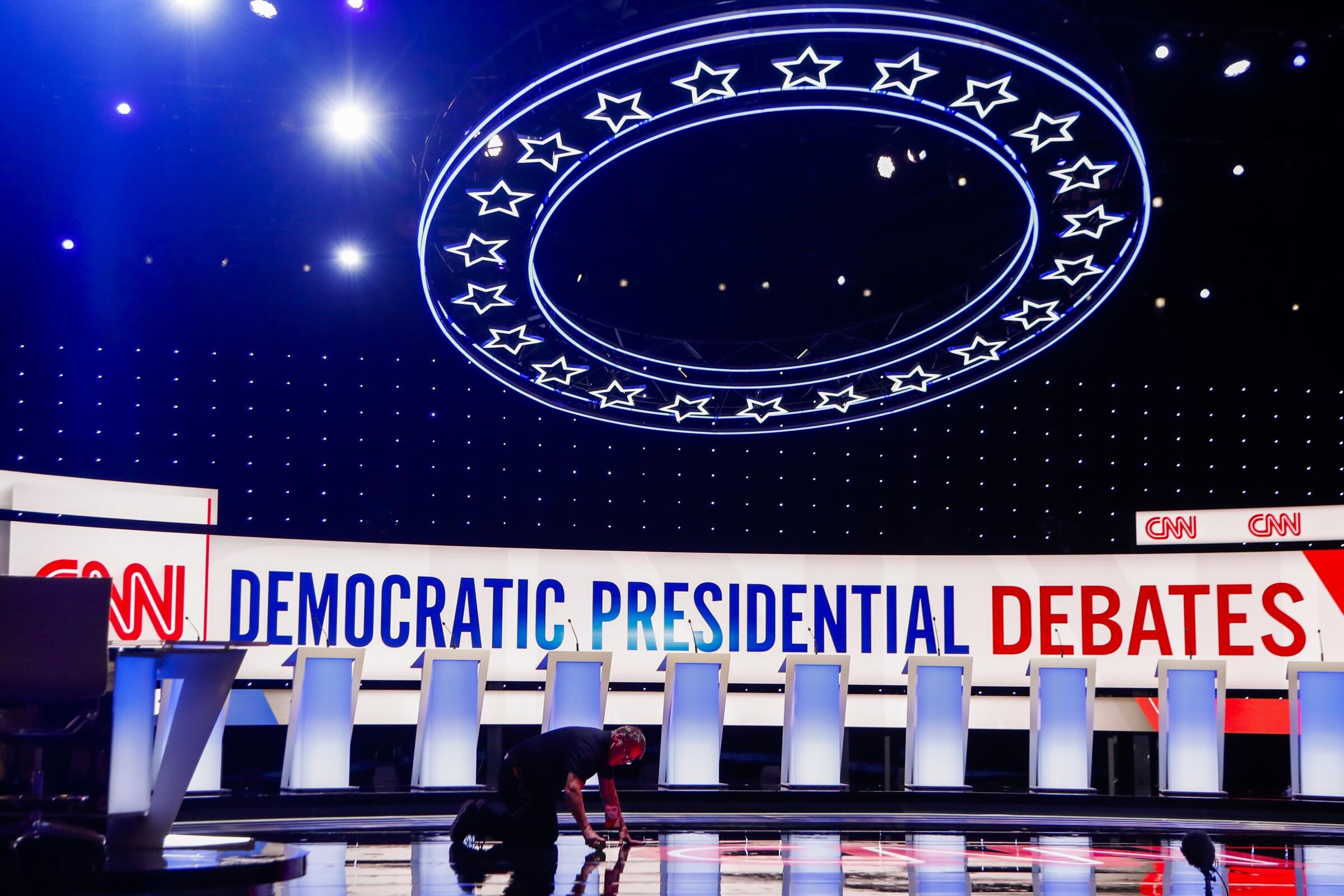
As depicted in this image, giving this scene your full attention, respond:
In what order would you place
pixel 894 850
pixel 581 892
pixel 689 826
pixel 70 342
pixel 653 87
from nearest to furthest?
pixel 581 892 → pixel 653 87 → pixel 894 850 → pixel 689 826 → pixel 70 342

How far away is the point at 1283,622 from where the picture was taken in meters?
12.4

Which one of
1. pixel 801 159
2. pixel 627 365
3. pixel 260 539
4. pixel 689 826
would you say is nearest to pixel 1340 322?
pixel 801 159

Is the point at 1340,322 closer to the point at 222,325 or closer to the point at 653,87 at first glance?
the point at 653,87

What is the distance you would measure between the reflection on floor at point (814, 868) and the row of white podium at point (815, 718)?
220 centimetres

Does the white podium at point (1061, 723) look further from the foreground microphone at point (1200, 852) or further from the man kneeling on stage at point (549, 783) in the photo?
the foreground microphone at point (1200, 852)

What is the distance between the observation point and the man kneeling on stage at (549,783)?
23.8 feet

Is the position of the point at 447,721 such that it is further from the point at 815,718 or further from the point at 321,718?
the point at 815,718

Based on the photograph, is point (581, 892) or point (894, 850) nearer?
point (581, 892)

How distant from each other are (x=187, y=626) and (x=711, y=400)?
5610mm

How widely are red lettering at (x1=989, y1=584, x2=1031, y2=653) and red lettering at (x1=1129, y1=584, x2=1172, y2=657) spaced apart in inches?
41.6

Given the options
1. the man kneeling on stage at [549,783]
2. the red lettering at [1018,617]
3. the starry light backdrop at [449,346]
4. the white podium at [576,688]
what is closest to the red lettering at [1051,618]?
the red lettering at [1018,617]

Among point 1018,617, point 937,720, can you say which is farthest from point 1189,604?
point 937,720

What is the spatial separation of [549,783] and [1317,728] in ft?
24.3

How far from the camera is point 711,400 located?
42.6 ft
